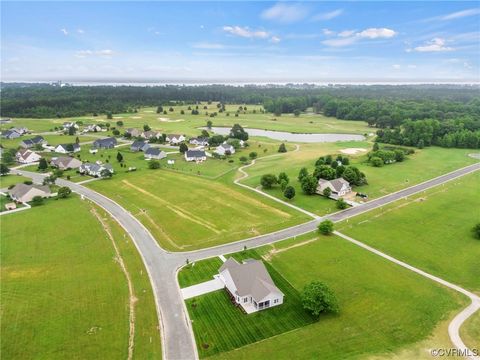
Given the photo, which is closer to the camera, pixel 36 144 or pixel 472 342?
pixel 472 342

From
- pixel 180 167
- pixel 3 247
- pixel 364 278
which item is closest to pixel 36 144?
pixel 180 167

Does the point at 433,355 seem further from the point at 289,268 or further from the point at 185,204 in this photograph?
the point at 185,204

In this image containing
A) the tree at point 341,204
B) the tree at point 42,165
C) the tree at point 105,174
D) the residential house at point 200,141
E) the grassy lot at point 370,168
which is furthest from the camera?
the residential house at point 200,141

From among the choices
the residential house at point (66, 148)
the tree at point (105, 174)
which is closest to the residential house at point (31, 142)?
the residential house at point (66, 148)

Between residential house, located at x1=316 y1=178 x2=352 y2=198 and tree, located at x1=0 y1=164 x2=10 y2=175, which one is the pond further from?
tree, located at x1=0 y1=164 x2=10 y2=175

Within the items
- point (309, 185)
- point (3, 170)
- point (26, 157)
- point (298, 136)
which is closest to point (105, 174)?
point (3, 170)

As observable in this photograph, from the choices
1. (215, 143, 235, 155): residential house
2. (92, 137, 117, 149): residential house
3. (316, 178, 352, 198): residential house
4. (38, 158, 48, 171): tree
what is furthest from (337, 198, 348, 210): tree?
(92, 137, 117, 149): residential house

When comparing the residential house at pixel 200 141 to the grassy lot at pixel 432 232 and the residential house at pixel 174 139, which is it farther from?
the grassy lot at pixel 432 232
